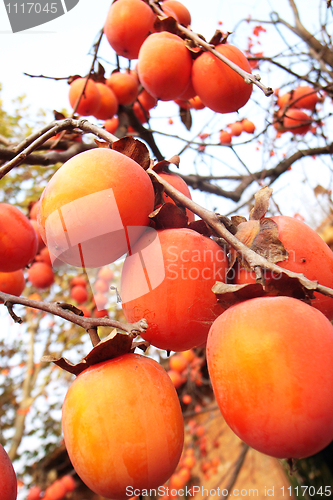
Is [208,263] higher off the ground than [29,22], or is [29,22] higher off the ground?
[29,22]

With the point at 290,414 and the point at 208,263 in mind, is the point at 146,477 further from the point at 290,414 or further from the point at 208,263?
the point at 208,263

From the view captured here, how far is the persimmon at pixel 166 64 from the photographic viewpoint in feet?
3.62

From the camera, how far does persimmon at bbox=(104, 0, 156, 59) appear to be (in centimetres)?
136

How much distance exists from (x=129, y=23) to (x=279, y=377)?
1.40 meters

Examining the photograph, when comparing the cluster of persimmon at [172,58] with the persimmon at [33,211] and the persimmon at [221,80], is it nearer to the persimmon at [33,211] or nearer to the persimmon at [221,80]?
the persimmon at [221,80]

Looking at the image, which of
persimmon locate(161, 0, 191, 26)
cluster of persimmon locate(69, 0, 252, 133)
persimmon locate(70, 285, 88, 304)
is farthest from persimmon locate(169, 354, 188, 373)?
persimmon locate(161, 0, 191, 26)

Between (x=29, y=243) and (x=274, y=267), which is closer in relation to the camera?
(x=274, y=267)

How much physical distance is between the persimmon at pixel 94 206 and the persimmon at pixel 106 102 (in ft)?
4.29

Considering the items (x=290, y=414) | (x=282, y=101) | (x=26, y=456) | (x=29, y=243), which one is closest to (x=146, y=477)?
(x=290, y=414)

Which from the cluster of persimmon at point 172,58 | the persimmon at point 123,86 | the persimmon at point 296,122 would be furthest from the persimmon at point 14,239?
the persimmon at point 296,122

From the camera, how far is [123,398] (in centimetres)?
51

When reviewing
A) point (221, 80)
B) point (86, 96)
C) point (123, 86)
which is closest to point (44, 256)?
point (86, 96)

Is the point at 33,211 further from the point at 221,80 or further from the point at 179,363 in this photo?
the point at 179,363

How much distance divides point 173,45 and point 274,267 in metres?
0.92
